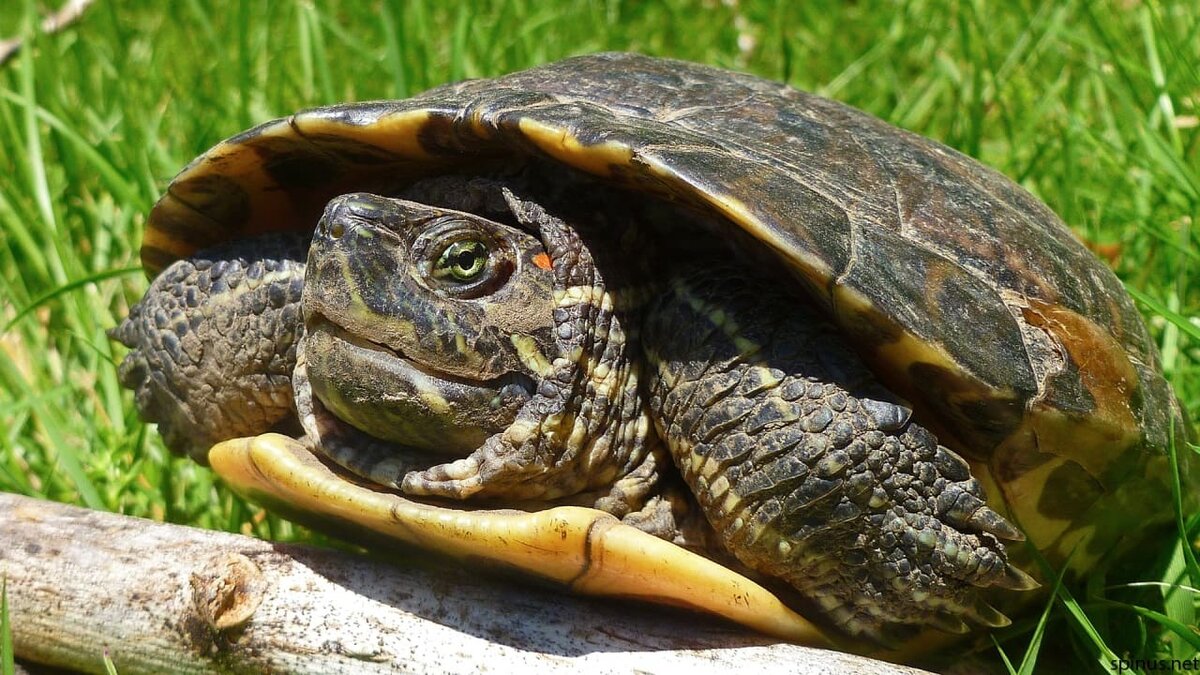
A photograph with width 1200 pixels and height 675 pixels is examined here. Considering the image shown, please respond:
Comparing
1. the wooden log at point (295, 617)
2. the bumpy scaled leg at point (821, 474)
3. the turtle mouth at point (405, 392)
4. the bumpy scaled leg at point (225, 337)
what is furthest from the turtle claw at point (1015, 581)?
the bumpy scaled leg at point (225, 337)

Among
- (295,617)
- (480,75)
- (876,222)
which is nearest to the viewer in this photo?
(295,617)

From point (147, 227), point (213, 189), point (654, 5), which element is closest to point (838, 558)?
point (213, 189)

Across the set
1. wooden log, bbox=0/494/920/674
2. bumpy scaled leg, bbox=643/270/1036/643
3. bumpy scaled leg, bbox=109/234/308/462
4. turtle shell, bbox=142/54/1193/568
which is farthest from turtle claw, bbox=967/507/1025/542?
bumpy scaled leg, bbox=109/234/308/462

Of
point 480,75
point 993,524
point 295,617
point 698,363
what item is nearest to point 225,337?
point 295,617

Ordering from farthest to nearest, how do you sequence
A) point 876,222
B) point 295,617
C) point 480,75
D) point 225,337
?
point 480,75 → point 225,337 → point 876,222 → point 295,617

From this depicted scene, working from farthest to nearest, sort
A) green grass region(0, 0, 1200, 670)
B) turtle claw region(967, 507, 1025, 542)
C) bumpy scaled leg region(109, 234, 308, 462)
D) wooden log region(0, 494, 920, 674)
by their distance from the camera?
green grass region(0, 0, 1200, 670)
bumpy scaled leg region(109, 234, 308, 462)
turtle claw region(967, 507, 1025, 542)
wooden log region(0, 494, 920, 674)

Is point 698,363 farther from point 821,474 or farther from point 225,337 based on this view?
point 225,337

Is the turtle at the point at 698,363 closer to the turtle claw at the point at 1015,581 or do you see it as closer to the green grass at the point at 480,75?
the turtle claw at the point at 1015,581

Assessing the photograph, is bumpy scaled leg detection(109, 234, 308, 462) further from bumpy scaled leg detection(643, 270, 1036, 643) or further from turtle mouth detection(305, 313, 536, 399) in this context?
→ bumpy scaled leg detection(643, 270, 1036, 643)
